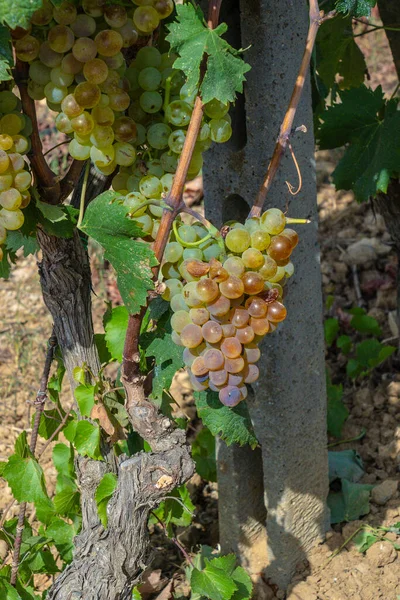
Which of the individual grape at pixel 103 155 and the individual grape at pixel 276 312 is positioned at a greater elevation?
the individual grape at pixel 103 155

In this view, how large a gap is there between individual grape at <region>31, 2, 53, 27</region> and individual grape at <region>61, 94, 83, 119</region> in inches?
3.9

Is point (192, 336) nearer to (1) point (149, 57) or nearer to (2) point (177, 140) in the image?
(2) point (177, 140)

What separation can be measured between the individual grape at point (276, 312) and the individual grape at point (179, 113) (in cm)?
30

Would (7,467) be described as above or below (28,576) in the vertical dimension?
above

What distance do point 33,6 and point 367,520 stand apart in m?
1.59

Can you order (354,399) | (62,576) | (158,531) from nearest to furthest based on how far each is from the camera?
(62,576), (158,531), (354,399)

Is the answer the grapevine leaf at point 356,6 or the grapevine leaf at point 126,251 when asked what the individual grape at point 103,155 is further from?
the grapevine leaf at point 356,6

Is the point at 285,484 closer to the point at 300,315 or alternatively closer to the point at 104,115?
the point at 300,315

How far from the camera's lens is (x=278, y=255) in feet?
3.55

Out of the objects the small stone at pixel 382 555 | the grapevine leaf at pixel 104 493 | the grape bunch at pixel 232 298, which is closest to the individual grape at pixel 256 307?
the grape bunch at pixel 232 298

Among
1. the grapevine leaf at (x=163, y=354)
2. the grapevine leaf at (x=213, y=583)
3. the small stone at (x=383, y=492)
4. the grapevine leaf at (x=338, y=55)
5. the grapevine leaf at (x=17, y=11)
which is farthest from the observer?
the small stone at (x=383, y=492)

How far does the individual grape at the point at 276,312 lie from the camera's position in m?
1.09

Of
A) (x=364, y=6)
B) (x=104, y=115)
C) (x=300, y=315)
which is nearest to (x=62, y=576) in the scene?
(x=300, y=315)

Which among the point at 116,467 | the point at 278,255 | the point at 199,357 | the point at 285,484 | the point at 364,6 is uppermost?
the point at 364,6
